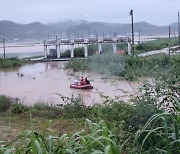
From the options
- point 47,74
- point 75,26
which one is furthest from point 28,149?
point 75,26

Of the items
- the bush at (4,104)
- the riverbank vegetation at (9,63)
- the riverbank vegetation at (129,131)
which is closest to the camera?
the riverbank vegetation at (129,131)

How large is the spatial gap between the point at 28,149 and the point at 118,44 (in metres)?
24.0

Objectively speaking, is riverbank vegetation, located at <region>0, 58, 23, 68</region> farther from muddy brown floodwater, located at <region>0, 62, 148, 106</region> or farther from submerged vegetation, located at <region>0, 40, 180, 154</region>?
submerged vegetation, located at <region>0, 40, 180, 154</region>

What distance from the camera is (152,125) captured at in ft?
10.0

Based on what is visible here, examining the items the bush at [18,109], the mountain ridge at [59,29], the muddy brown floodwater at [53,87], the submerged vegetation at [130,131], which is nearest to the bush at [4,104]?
the bush at [18,109]

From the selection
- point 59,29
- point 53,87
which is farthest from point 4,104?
point 59,29

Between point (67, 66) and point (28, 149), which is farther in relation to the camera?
point (67, 66)

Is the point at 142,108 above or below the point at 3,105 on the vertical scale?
above

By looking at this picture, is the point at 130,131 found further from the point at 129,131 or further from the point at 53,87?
the point at 53,87

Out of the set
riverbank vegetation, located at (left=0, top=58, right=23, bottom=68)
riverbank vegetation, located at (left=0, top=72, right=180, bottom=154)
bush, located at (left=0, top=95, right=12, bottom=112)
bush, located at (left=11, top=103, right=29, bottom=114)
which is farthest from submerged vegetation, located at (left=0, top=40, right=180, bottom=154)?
riverbank vegetation, located at (left=0, top=58, right=23, bottom=68)

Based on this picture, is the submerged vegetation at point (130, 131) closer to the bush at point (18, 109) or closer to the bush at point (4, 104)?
the bush at point (18, 109)

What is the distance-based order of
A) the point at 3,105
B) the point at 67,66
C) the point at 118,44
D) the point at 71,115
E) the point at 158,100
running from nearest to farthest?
the point at 158,100
the point at 71,115
the point at 3,105
the point at 67,66
the point at 118,44

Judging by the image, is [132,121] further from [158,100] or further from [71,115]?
[71,115]

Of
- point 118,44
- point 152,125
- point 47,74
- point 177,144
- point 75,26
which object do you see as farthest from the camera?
point 75,26
